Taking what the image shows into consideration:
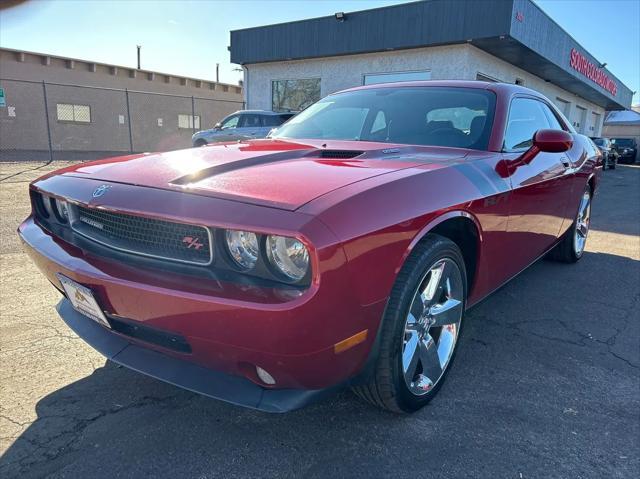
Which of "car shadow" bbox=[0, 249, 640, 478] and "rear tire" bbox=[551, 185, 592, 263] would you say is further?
"rear tire" bbox=[551, 185, 592, 263]

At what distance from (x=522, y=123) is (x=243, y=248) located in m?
2.50

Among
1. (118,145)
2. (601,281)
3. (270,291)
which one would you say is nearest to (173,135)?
(118,145)

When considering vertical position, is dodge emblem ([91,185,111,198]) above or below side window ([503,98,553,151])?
below

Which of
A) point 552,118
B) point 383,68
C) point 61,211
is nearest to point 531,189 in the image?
point 552,118

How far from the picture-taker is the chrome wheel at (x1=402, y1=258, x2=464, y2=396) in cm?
207

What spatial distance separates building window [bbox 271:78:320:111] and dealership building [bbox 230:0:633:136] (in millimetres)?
35

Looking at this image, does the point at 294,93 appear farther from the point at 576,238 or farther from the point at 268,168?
the point at 268,168

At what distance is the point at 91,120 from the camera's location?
21.5 metres

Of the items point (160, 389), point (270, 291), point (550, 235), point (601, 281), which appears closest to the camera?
point (270, 291)

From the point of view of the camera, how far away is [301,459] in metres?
1.88

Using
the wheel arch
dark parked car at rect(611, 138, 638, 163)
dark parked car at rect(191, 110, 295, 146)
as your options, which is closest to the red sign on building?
dark parked car at rect(611, 138, 638, 163)

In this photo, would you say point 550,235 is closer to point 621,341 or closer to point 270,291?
point 621,341

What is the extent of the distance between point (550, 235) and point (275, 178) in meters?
2.61

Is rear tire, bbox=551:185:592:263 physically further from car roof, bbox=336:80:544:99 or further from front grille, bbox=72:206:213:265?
front grille, bbox=72:206:213:265
